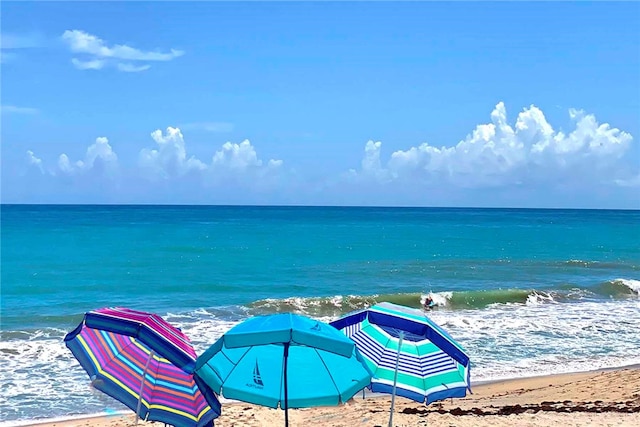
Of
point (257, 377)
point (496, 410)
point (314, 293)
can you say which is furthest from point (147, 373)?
point (314, 293)

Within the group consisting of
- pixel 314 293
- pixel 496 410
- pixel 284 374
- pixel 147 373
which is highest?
pixel 284 374

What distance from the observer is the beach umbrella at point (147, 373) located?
275 inches

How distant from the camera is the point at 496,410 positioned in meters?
11.4

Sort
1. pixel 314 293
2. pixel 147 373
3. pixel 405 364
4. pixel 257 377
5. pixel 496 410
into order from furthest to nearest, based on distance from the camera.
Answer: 1. pixel 314 293
2. pixel 496 410
3. pixel 405 364
4. pixel 147 373
5. pixel 257 377

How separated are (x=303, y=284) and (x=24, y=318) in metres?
13.5

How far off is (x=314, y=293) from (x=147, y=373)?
2221cm

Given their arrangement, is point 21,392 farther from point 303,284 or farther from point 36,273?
point 36,273

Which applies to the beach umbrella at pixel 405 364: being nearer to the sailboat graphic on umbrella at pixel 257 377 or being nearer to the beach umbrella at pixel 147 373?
the sailboat graphic on umbrella at pixel 257 377

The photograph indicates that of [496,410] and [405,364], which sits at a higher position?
[405,364]

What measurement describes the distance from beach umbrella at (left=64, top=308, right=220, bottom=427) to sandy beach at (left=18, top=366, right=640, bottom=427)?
4.46 metres

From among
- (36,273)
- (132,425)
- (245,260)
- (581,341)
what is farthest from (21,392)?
(245,260)

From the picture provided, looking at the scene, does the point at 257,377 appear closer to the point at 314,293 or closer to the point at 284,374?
the point at 284,374

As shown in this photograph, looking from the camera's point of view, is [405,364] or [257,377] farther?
[405,364]

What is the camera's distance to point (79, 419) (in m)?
12.4
